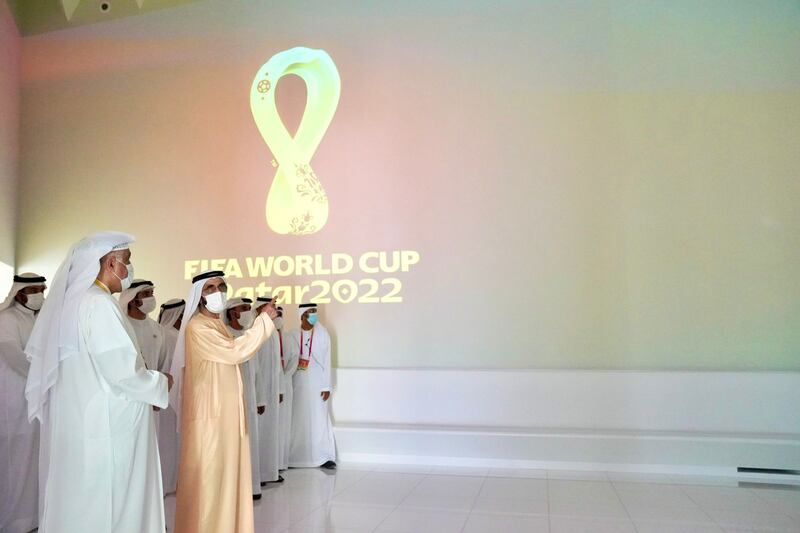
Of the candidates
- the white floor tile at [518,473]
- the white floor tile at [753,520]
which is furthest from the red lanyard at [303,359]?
the white floor tile at [753,520]

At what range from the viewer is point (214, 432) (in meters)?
3.43

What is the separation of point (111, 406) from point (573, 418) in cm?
417

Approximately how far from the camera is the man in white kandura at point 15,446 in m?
4.26

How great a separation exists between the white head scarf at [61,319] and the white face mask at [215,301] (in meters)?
0.72

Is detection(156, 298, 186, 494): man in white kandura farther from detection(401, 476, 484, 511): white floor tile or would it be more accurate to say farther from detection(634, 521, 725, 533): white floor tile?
detection(634, 521, 725, 533): white floor tile

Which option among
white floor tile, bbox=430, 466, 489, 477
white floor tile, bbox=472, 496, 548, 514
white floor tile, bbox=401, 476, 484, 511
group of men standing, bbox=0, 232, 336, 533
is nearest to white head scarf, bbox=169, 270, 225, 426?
group of men standing, bbox=0, 232, 336, 533

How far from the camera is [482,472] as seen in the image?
557 centimetres

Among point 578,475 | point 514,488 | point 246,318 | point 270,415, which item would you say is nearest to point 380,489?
point 514,488

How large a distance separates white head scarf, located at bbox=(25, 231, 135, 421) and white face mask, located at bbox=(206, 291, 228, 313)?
718 mm

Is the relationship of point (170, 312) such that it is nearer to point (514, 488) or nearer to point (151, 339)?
point (151, 339)

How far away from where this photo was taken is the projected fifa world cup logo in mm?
6758

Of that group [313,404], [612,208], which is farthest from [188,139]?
[612,208]

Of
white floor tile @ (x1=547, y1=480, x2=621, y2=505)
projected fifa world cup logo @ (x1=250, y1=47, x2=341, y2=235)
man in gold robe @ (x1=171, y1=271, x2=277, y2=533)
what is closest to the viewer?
man in gold robe @ (x1=171, y1=271, x2=277, y2=533)

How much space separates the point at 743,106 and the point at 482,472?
393 cm
